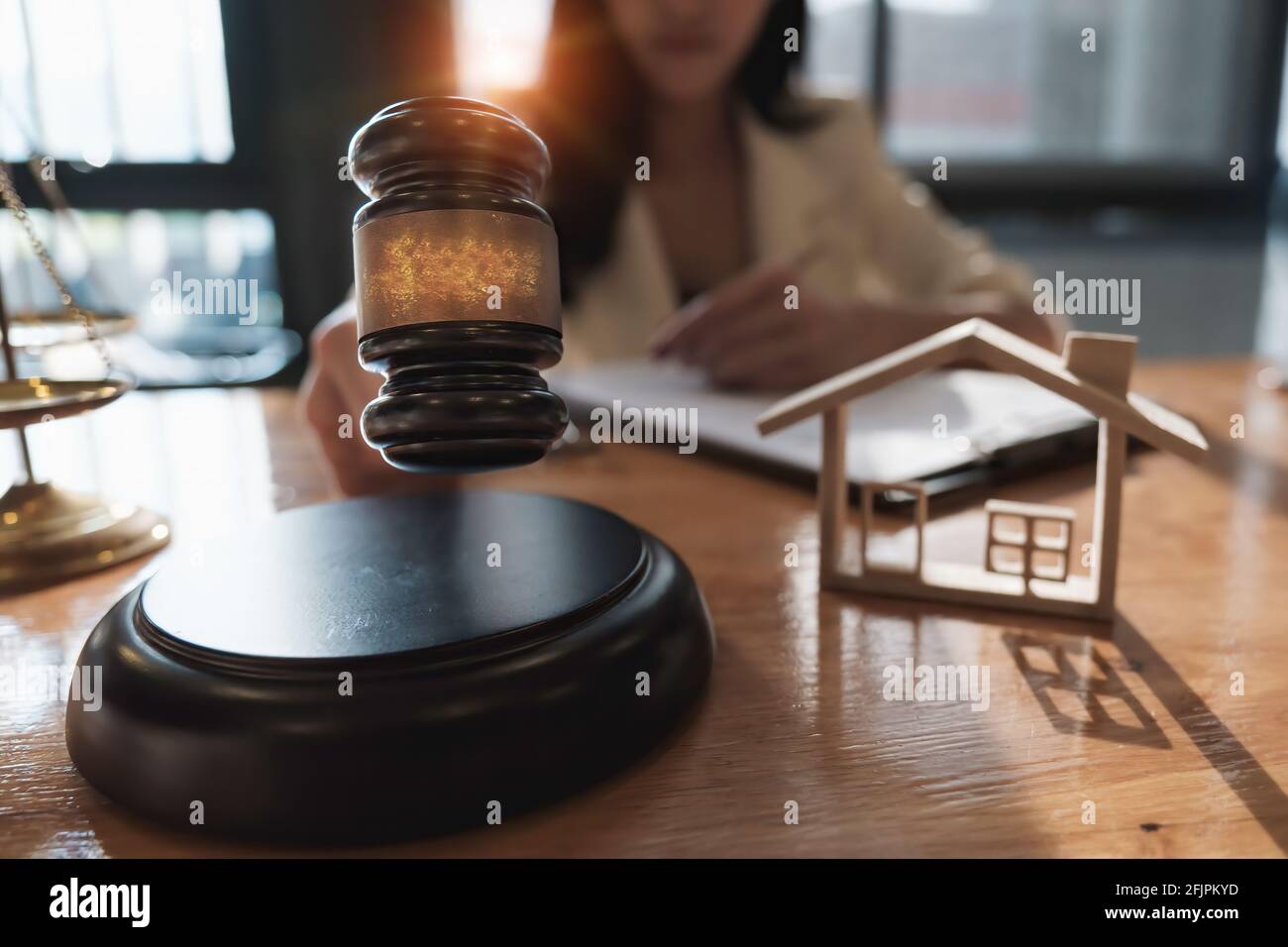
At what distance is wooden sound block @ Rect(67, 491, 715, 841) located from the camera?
0.28 meters

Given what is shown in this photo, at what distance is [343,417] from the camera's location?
645 millimetres

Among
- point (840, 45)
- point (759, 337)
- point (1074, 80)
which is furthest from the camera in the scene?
point (1074, 80)

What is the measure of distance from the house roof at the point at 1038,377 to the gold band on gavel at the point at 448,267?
20cm

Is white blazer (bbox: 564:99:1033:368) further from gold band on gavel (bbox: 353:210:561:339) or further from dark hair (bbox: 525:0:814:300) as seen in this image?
gold band on gavel (bbox: 353:210:561:339)

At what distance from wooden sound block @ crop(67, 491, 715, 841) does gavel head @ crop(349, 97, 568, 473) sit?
0.06 meters

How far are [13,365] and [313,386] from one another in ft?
0.59

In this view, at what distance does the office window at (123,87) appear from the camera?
6.68ft

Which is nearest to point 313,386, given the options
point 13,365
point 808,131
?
point 13,365

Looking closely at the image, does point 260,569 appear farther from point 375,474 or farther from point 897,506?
point 897,506

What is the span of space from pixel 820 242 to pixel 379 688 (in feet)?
5.23
